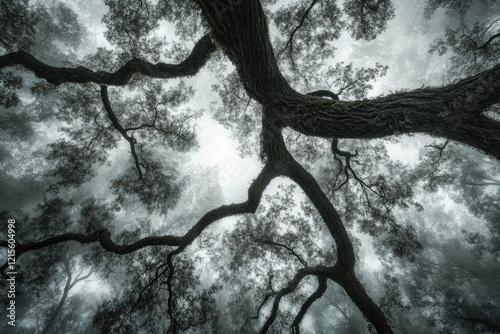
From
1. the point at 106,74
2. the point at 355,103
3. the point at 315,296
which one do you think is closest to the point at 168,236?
the point at 106,74

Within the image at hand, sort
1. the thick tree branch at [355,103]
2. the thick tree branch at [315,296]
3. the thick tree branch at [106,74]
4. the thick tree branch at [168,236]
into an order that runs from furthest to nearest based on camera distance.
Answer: the thick tree branch at [315,296] → the thick tree branch at [168,236] → the thick tree branch at [106,74] → the thick tree branch at [355,103]

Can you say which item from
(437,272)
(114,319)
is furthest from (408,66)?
(114,319)

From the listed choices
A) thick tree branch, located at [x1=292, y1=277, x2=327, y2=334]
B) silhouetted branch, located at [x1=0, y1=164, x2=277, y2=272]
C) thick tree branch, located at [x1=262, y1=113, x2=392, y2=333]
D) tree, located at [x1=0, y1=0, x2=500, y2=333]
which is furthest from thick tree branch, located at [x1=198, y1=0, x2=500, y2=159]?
thick tree branch, located at [x1=292, y1=277, x2=327, y2=334]

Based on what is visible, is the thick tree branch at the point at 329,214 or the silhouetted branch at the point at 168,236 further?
the silhouetted branch at the point at 168,236

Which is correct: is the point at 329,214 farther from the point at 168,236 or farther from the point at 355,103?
the point at 168,236

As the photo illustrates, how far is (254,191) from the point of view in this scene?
664 cm

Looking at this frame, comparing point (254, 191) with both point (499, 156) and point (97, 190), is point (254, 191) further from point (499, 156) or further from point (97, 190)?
point (97, 190)

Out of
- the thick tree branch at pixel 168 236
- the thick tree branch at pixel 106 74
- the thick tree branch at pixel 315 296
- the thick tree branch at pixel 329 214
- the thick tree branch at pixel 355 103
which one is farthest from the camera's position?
the thick tree branch at pixel 315 296

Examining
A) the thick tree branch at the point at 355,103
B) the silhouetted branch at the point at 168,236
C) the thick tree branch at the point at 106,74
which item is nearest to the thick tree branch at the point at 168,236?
the silhouetted branch at the point at 168,236

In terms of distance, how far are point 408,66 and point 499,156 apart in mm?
37700

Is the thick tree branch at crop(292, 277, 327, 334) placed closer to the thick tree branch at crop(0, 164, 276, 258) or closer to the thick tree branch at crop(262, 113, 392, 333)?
the thick tree branch at crop(262, 113, 392, 333)

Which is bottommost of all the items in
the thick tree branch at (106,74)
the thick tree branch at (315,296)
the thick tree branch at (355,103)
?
the thick tree branch at (315,296)

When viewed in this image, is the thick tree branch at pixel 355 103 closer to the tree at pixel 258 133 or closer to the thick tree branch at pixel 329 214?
the tree at pixel 258 133

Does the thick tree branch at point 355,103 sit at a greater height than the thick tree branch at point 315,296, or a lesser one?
greater
